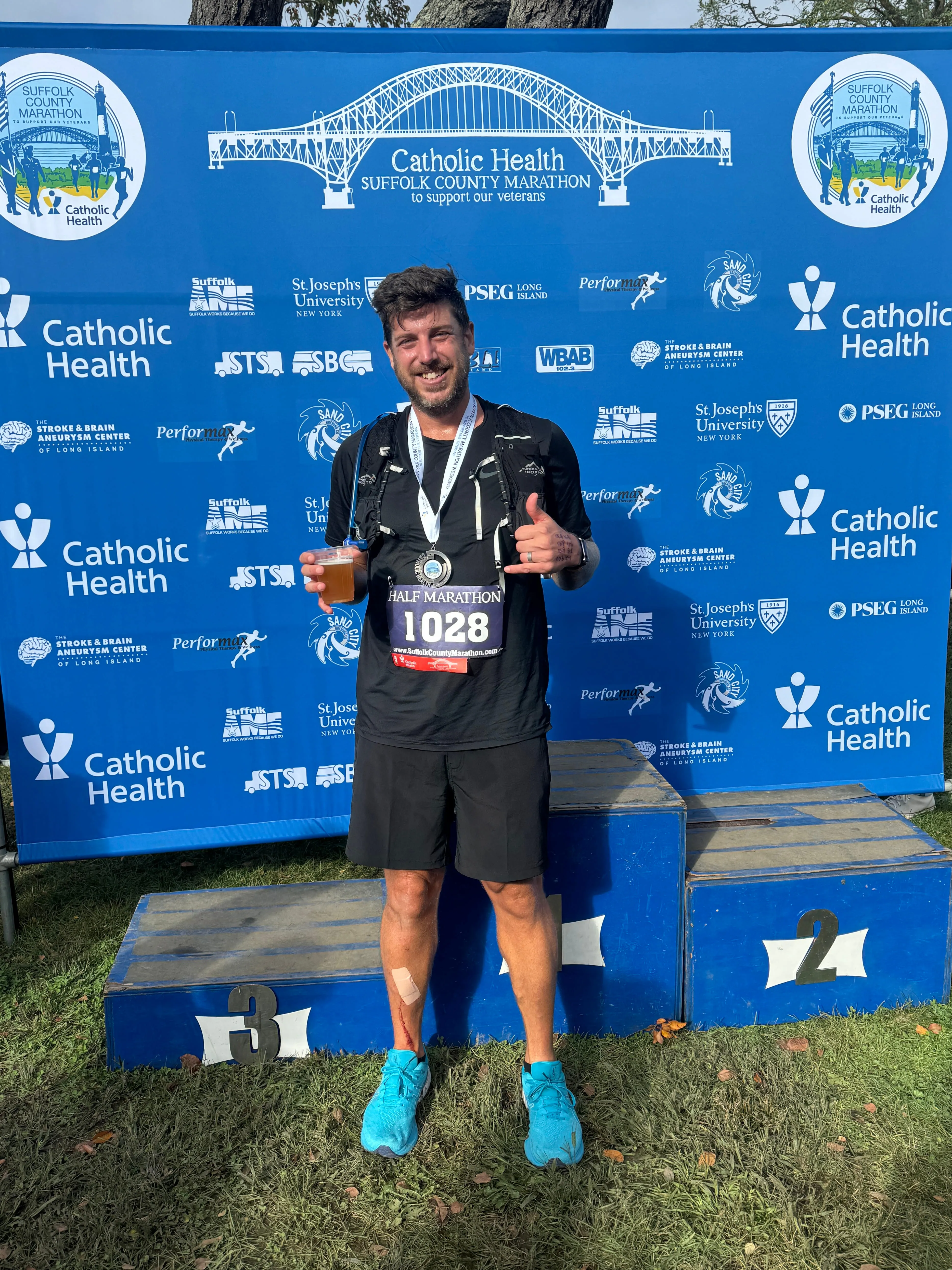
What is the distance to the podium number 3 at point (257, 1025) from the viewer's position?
2572mm

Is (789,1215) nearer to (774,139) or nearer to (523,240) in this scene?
(523,240)

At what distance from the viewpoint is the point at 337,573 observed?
206 centimetres

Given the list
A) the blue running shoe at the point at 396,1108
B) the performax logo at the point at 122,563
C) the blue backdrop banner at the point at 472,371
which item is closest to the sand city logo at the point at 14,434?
the blue backdrop banner at the point at 472,371

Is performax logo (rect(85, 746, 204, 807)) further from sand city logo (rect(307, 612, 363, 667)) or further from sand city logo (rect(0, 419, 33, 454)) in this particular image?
sand city logo (rect(0, 419, 33, 454))

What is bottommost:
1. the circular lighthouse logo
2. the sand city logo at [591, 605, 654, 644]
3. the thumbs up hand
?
the sand city logo at [591, 605, 654, 644]

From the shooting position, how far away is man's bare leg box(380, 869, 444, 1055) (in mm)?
2348

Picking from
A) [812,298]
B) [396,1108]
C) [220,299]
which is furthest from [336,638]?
[812,298]

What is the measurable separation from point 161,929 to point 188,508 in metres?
1.46

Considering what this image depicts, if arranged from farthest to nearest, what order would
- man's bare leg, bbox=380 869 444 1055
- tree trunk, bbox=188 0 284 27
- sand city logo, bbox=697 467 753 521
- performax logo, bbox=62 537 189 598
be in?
tree trunk, bbox=188 0 284 27 < sand city logo, bbox=697 467 753 521 < performax logo, bbox=62 537 189 598 < man's bare leg, bbox=380 869 444 1055

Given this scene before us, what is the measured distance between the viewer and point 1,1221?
2.13 metres

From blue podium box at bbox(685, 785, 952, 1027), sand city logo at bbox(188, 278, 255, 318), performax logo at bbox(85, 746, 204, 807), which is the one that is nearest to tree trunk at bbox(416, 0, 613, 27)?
sand city logo at bbox(188, 278, 255, 318)

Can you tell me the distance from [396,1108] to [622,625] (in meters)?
1.93

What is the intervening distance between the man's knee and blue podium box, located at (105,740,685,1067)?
0.67ft

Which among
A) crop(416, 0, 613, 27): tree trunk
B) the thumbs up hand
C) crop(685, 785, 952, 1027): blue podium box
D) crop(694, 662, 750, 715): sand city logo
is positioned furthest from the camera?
crop(416, 0, 613, 27): tree trunk
